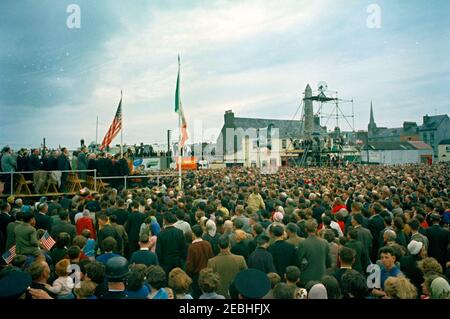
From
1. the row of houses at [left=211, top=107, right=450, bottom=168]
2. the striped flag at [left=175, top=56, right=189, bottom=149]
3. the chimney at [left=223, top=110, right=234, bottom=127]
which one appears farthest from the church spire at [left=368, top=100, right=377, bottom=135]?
the striped flag at [left=175, top=56, right=189, bottom=149]

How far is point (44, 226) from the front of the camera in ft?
25.9

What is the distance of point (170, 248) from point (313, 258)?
105 inches

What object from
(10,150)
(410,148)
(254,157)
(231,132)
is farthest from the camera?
(410,148)

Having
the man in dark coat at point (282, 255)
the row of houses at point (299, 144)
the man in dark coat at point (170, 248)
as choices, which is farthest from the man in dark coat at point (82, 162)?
the row of houses at point (299, 144)

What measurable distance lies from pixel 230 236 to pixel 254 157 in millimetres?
47787

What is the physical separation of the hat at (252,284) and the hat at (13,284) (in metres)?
2.50

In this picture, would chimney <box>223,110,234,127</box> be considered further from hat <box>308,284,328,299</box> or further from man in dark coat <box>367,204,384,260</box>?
hat <box>308,284,328,299</box>

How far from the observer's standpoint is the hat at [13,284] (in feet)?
12.3

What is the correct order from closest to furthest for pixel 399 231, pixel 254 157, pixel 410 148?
pixel 399 231 → pixel 254 157 → pixel 410 148

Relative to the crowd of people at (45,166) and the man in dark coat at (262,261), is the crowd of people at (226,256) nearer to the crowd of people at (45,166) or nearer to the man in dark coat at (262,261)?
the man in dark coat at (262,261)

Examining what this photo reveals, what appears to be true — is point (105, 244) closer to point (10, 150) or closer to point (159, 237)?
point (159, 237)

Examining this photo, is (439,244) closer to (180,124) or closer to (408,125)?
(180,124)
